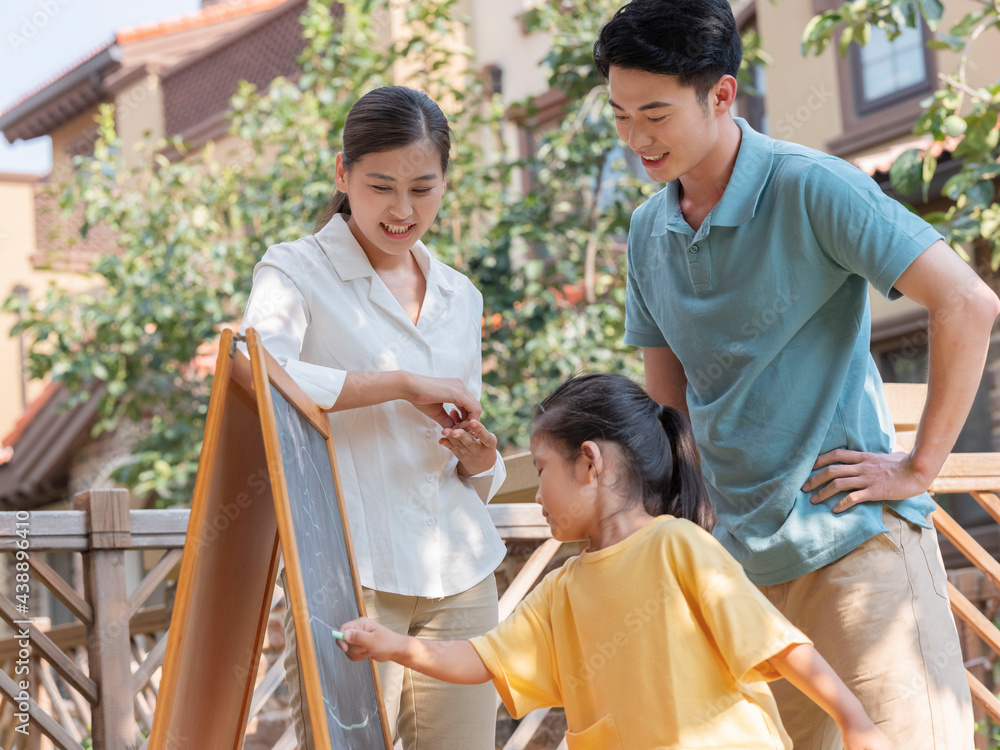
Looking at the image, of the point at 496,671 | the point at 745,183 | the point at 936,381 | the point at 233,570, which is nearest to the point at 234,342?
the point at 233,570

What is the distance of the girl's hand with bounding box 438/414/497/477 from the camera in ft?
6.68

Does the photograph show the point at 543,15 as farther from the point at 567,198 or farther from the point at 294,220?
the point at 294,220

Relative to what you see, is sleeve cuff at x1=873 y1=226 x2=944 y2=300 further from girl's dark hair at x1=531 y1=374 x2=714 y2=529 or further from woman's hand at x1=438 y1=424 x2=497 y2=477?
woman's hand at x1=438 y1=424 x2=497 y2=477

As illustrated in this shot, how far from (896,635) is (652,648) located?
16.6 inches

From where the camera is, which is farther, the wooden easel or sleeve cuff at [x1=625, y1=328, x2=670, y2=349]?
sleeve cuff at [x1=625, y1=328, x2=670, y2=349]

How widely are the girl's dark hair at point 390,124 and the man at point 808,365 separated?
13.8 inches

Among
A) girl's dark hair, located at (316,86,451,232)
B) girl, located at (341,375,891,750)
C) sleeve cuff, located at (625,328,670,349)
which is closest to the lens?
girl, located at (341,375,891,750)

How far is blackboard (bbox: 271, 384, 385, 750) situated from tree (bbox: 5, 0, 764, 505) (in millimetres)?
3961

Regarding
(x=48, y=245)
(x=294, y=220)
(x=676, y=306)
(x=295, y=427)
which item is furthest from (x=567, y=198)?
(x=48, y=245)

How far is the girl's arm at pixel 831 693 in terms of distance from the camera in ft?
5.42

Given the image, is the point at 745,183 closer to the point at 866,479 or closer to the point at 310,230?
the point at 866,479

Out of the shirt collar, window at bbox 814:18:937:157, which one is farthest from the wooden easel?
window at bbox 814:18:937:157

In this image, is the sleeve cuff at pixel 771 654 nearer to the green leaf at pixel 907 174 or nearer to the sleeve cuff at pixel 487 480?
the sleeve cuff at pixel 487 480

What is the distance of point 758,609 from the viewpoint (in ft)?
5.68
